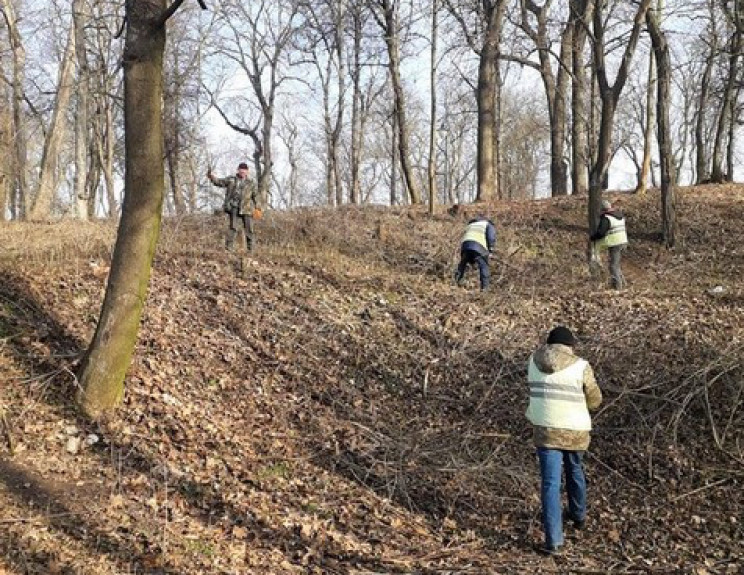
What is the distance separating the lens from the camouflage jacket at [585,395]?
520 centimetres

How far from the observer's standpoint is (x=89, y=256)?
9.71 metres

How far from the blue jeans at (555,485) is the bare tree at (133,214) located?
410cm

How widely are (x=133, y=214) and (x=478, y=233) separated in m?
6.08

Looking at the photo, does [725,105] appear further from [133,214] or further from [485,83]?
[133,214]

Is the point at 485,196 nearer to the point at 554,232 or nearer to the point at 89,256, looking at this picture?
the point at 554,232

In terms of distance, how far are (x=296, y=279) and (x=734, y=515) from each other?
6.80 m

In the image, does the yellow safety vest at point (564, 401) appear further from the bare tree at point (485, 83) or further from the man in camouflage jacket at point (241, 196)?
the bare tree at point (485, 83)

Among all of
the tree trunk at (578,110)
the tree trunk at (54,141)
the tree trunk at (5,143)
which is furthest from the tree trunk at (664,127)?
the tree trunk at (5,143)

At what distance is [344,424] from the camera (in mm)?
7195

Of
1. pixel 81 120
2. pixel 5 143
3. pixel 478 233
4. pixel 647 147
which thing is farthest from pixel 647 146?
pixel 5 143

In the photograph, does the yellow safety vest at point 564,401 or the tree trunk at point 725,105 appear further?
the tree trunk at point 725,105

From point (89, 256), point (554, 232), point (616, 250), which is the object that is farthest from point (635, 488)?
point (554, 232)

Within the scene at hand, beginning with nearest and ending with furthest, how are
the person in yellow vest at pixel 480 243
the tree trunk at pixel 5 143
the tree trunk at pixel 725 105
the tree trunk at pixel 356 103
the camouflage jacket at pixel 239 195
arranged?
the person in yellow vest at pixel 480 243, the camouflage jacket at pixel 239 195, the tree trunk at pixel 725 105, the tree trunk at pixel 5 143, the tree trunk at pixel 356 103

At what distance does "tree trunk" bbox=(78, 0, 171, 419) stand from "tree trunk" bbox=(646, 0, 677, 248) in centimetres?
997
